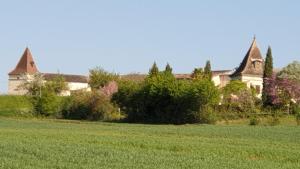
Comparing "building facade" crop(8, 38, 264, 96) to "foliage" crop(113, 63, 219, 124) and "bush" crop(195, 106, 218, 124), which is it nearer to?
"foliage" crop(113, 63, 219, 124)

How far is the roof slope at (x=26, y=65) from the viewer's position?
14125cm

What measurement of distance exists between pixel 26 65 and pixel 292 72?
236 ft

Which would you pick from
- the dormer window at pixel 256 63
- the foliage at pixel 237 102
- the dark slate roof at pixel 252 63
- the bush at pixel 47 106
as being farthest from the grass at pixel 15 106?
the dormer window at pixel 256 63

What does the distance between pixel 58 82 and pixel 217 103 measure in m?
61.8

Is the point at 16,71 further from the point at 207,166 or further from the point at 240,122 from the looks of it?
the point at 207,166

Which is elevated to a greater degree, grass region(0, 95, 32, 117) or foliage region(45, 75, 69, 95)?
foliage region(45, 75, 69, 95)

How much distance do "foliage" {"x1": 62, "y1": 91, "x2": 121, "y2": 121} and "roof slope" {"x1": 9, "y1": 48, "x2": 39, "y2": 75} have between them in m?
53.5

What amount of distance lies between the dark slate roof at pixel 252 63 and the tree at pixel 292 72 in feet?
46.7

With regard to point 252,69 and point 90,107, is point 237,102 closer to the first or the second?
point 90,107

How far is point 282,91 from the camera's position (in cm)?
8400

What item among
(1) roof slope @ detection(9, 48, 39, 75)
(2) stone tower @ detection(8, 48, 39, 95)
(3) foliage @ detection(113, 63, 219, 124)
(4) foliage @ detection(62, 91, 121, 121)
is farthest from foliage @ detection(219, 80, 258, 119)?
(1) roof slope @ detection(9, 48, 39, 75)

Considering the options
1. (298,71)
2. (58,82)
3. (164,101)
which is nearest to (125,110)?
(164,101)

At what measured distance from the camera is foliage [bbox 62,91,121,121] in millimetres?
82875

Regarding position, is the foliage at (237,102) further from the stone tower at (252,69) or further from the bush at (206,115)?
the stone tower at (252,69)
